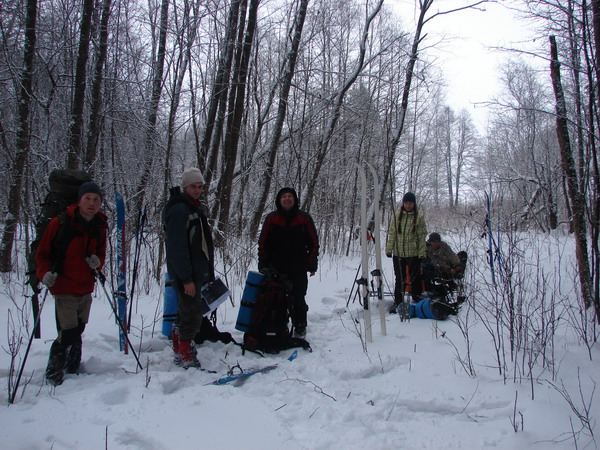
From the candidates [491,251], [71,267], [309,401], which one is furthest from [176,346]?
[491,251]

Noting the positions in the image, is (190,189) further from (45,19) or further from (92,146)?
(45,19)

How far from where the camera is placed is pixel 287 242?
4176 millimetres

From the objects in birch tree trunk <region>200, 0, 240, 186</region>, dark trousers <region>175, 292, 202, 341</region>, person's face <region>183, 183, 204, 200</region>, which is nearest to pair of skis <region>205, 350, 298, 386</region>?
dark trousers <region>175, 292, 202, 341</region>

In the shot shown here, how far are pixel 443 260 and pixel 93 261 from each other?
15.9ft

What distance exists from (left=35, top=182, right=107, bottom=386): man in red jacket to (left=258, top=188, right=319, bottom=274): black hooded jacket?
173cm

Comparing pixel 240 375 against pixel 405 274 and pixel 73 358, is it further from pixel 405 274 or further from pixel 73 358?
pixel 405 274

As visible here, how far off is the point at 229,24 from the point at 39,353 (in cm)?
755

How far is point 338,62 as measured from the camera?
13.1 m

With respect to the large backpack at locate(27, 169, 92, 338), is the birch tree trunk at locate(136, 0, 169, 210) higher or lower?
higher

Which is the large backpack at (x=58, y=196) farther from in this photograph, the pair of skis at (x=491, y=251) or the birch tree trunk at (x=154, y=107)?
the birch tree trunk at (x=154, y=107)

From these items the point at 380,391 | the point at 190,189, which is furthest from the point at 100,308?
the point at 380,391

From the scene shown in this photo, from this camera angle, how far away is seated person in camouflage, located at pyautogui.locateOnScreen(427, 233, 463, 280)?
5680 millimetres

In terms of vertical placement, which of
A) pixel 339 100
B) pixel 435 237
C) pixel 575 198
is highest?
pixel 339 100

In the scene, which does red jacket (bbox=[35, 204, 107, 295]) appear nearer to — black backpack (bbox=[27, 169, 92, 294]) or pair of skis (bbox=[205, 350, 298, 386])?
black backpack (bbox=[27, 169, 92, 294])
